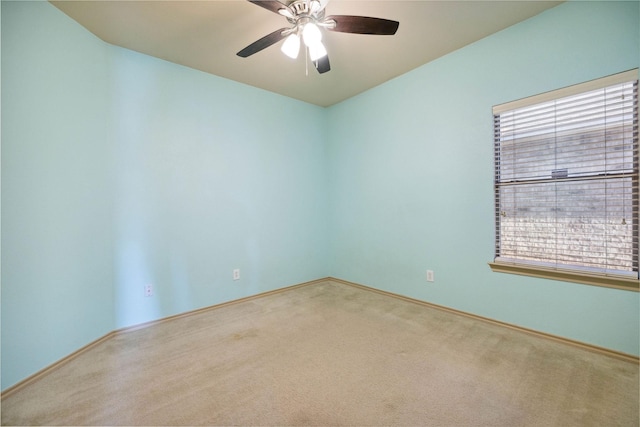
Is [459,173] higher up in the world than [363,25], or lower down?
lower down

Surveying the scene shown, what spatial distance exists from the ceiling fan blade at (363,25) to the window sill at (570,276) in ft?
6.84

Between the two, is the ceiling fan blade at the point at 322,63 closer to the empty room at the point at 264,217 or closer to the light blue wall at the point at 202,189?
the empty room at the point at 264,217

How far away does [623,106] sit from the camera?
1.77m

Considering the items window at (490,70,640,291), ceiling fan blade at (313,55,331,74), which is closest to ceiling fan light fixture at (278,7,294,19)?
ceiling fan blade at (313,55,331,74)

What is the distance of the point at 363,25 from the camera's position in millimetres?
1636

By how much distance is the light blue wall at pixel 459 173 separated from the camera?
1839 mm

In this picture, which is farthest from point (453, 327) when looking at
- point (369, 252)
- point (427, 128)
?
point (427, 128)

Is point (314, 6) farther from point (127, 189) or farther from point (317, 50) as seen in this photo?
point (127, 189)

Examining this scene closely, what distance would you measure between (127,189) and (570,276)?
374 cm

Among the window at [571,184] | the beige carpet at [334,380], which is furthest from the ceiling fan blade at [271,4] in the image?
the beige carpet at [334,380]

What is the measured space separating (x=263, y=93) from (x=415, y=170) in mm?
2103

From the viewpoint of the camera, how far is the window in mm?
1767

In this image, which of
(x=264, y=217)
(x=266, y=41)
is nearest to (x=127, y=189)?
(x=264, y=217)

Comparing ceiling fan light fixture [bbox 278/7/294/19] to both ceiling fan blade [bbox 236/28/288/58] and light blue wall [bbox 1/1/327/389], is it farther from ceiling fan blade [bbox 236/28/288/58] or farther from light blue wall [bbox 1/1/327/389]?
light blue wall [bbox 1/1/327/389]
